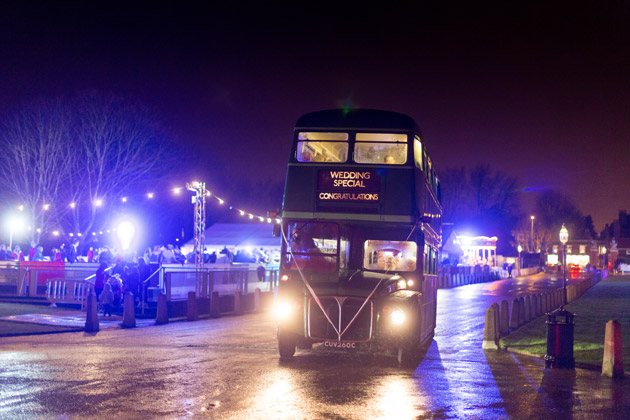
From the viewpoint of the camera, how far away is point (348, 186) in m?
13.6

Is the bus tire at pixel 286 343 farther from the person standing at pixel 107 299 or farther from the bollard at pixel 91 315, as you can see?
the person standing at pixel 107 299

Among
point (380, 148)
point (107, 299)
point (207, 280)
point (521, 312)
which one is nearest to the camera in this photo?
point (380, 148)

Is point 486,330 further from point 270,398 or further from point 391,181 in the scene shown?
point 270,398

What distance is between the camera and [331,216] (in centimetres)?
1343

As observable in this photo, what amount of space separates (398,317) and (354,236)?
188 centimetres

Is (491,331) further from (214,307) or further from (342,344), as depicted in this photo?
(214,307)

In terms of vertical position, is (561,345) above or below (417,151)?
below

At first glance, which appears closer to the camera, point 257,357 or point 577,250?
point 257,357

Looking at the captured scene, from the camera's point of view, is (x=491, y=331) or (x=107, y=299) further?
(x=107, y=299)

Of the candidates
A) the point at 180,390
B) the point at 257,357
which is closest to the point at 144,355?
the point at 257,357

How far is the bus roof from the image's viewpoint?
547 inches

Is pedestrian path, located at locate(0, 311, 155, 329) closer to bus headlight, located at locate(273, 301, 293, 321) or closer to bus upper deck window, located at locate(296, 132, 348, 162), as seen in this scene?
bus headlight, located at locate(273, 301, 293, 321)

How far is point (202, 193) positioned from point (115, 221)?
75.3 feet

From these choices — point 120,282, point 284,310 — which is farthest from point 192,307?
point 284,310
